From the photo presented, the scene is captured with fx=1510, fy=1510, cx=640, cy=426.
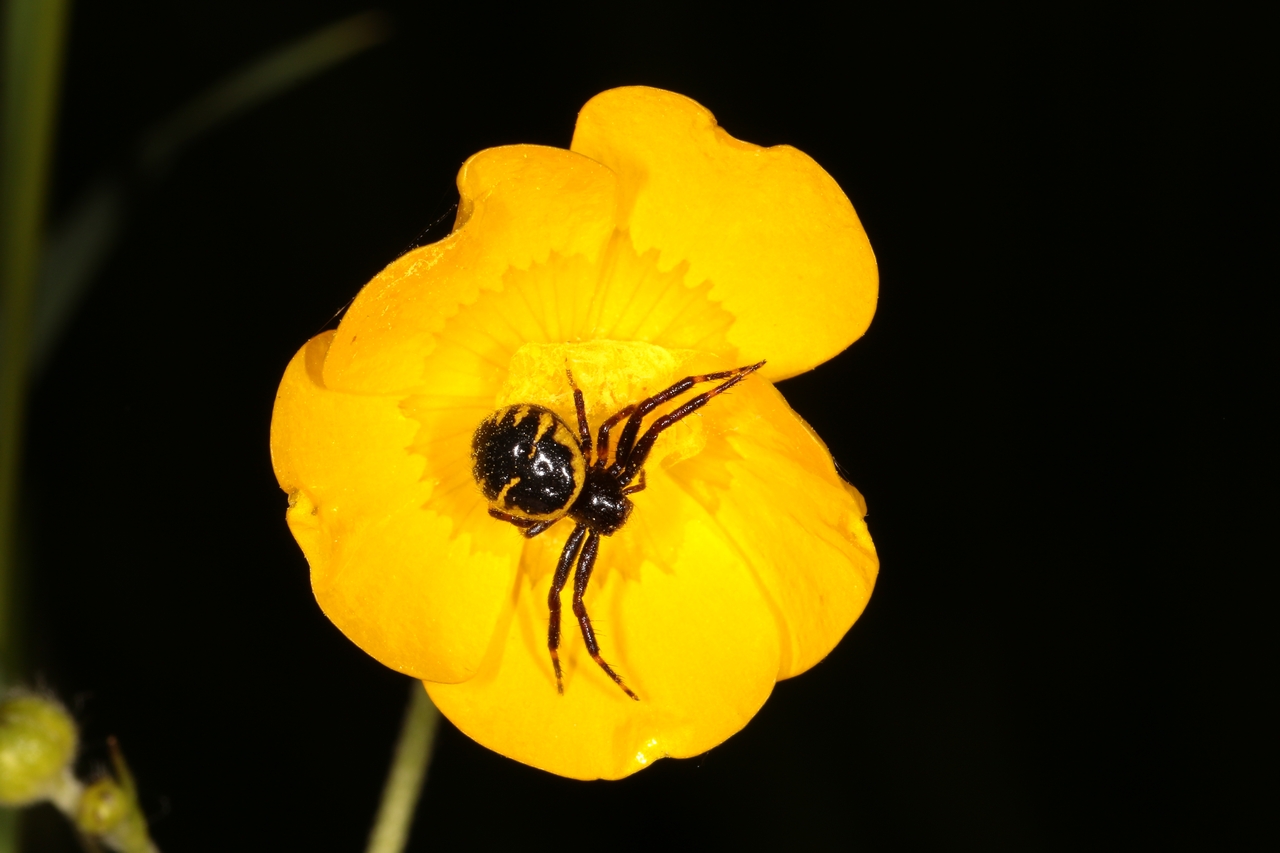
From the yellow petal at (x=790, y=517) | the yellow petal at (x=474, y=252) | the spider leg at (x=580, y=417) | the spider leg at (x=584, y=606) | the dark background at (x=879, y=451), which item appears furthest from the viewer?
the dark background at (x=879, y=451)

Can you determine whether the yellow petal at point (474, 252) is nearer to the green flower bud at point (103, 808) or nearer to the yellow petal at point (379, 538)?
the yellow petal at point (379, 538)

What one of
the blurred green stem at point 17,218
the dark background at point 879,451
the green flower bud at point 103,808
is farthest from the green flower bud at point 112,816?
the dark background at point 879,451

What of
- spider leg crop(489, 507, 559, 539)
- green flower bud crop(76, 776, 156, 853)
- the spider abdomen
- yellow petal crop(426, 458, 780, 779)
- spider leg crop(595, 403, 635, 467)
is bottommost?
green flower bud crop(76, 776, 156, 853)

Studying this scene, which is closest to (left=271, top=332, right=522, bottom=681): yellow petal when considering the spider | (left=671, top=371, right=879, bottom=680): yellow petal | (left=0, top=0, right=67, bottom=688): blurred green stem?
the spider

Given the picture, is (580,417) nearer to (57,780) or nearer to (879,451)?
(57,780)

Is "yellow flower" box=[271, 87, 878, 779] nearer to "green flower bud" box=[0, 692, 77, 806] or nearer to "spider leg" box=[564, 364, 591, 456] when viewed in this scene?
"spider leg" box=[564, 364, 591, 456]

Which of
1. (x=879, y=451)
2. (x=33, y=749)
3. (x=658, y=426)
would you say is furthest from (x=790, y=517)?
(x=33, y=749)
